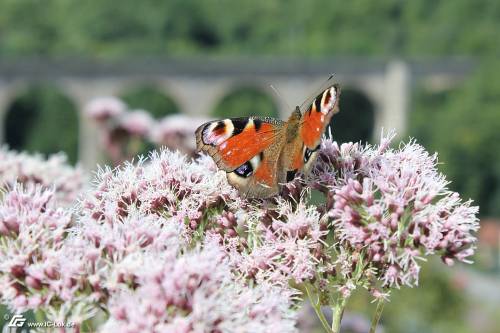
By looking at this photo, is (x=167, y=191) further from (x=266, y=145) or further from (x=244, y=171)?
(x=266, y=145)

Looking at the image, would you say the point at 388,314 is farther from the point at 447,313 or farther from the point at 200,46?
the point at 200,46

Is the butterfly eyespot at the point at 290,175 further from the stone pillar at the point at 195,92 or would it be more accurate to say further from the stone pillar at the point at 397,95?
the stone pillar at the point at 397,95

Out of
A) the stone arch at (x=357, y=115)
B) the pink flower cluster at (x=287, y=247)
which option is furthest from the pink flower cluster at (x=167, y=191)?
the stone arch at (x=357, y=115)

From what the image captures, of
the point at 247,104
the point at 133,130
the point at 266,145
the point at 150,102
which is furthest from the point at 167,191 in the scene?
the point at 150,102

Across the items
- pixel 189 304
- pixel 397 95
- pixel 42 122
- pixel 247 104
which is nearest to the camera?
pixel 189 304

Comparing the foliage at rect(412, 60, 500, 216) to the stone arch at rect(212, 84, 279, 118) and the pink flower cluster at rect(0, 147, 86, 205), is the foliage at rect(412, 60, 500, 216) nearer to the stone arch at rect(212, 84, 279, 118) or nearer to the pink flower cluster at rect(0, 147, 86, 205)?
the stone arch at rect(212, 84, 279, 118)
